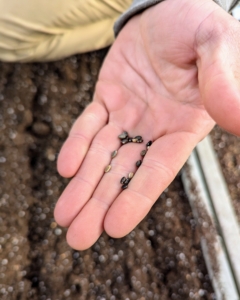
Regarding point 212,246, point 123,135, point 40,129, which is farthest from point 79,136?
point 212,246

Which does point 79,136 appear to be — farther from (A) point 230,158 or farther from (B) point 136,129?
(A) point 230,158

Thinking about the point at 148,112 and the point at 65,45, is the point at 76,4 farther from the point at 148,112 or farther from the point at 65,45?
the point at 148,112

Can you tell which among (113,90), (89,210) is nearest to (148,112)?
(113,90)

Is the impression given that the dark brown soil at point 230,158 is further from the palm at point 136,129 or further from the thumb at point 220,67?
the thumb at point 220,67

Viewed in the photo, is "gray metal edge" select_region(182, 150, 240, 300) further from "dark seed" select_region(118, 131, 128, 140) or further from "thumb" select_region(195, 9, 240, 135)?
"thumb" select_region(195, 9, 240, 135)

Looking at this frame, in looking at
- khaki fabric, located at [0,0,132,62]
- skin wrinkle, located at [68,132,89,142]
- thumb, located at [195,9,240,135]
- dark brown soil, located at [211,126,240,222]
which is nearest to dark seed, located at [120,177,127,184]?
skin wrinkle, located at [68,132,89,142]

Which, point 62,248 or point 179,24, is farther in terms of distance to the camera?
point 62,248
